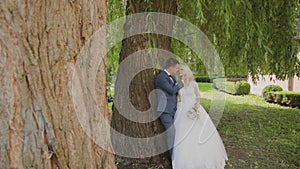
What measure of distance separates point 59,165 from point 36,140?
20cm

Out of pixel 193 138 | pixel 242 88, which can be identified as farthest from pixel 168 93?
pixel 242 88

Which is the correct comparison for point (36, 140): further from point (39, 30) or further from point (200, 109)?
point (200, 109)

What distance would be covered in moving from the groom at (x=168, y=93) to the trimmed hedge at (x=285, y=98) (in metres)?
9.92

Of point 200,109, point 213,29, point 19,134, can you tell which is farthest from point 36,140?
point 213,29

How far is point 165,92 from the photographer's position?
4.28 m

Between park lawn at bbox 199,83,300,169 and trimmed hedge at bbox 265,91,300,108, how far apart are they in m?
1.63

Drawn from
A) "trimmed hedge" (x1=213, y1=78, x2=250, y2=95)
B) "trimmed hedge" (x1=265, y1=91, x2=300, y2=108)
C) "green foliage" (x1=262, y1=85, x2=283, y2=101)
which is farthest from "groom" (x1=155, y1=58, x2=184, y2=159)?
"trimmed hedge" (x1=213, y1=78, x2=250, y2=95)

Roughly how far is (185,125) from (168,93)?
707 mm

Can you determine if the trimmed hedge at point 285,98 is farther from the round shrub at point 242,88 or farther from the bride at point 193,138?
the bride at point 193,138

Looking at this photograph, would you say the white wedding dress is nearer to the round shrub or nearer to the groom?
the groom

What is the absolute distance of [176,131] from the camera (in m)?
4.62

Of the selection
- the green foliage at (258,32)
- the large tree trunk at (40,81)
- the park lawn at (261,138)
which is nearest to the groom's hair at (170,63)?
the green foliage at (258,32)

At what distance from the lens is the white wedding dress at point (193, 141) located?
4484mm

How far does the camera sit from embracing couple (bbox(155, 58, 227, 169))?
4301 mm
